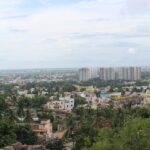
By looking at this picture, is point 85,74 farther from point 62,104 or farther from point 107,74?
point 62,104

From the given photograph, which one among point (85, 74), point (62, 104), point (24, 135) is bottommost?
point (62, 104)

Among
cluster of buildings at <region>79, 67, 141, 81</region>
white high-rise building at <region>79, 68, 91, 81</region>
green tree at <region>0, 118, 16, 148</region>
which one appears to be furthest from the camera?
white high-rise building at <region>79, 68, 91, 81</region>

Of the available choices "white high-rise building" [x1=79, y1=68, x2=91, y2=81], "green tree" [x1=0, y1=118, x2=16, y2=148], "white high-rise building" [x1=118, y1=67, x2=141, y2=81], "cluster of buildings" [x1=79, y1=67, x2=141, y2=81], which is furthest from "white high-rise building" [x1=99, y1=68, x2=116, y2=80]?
"green tree" [x1=0, y1=118, x2=16, y2=148]

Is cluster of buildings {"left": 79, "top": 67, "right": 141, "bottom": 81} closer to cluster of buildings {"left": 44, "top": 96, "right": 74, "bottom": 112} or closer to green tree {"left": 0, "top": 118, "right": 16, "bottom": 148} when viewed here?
cluster of buildings {"left": 44, "top": 96, "right": 74, "bottom": 112}

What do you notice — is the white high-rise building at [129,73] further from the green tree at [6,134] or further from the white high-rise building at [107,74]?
the green tree at [6,134]

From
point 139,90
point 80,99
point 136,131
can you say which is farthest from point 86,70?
point 136,131

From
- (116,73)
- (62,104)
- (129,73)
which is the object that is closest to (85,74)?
(116,73)

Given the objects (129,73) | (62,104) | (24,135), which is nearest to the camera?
(24,135)

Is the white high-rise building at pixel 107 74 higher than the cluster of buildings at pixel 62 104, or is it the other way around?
the white high-rise building at pixel 107 74

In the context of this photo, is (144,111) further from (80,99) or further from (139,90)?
(139,90)

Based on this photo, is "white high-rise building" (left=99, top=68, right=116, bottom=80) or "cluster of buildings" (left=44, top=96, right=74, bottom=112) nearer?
"cluster of buildings" (left=44, top=96, right=74, bottom=112)

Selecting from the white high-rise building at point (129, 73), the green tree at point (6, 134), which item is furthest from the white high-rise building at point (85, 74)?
the green tree at point (6, 134)
